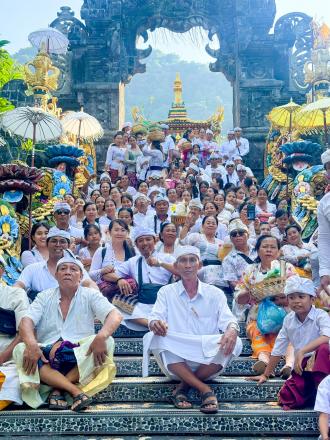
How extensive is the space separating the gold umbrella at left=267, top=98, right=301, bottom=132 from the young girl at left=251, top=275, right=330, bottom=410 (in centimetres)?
965

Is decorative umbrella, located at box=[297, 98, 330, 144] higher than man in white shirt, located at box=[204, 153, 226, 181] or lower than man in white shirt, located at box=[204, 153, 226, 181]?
higher

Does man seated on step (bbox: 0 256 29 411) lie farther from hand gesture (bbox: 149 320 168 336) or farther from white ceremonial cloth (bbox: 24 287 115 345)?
hand gesture (bbox: 149 320 168 336)

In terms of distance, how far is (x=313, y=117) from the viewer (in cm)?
1266

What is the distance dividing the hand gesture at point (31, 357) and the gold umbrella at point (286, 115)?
10440 mm

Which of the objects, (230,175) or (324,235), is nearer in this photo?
(324,235)

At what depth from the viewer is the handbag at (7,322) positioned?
219 inches

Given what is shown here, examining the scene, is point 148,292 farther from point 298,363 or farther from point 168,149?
point 168,149

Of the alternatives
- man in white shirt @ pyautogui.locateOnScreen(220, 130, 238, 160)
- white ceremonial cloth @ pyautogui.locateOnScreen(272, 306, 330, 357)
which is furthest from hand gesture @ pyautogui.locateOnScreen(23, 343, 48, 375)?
man in white shirt @ pyautogui.locateOnScreen(220, 130, 238, 160)

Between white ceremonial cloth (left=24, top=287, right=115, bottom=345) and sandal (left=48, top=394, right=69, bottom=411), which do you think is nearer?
sandal (left=48, top=394, right=69, bottom=411)

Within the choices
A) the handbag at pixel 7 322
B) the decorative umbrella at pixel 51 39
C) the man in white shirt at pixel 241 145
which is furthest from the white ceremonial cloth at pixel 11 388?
the decorative umbrella at pixel 51 39

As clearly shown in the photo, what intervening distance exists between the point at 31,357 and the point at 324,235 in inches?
93.2

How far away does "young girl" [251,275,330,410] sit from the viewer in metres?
4.97

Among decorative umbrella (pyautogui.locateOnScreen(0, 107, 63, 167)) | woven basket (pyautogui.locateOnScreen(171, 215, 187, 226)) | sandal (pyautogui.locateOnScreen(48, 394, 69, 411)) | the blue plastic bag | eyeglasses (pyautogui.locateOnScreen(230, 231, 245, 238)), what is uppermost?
decorative umbrella (pyautogui.locateOnScreen(0, 107, 63, 167))

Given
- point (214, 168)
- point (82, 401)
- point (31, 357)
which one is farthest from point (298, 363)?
point (214, 168)
